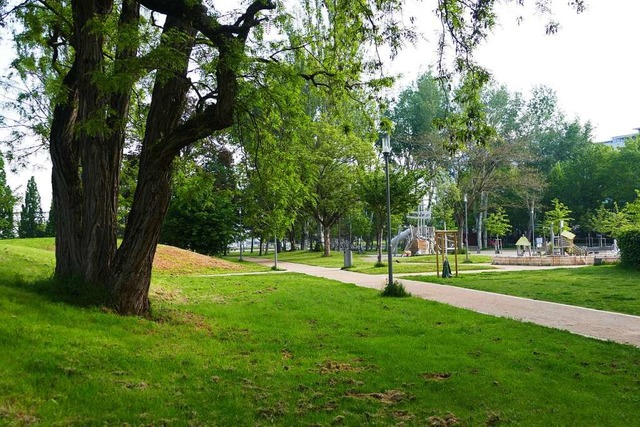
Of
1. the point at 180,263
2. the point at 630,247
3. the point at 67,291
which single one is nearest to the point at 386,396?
the point at 67,291

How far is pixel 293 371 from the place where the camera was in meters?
6.06

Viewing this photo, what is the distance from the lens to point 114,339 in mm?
6688

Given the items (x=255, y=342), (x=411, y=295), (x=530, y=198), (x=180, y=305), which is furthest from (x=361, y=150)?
(x=255, y=342)

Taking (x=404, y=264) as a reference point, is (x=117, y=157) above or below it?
above

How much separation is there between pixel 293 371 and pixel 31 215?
49748 millimetres

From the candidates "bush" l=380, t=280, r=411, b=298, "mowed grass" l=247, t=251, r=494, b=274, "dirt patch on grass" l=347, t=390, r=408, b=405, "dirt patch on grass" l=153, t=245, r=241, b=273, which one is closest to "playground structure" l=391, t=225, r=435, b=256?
"mowed grass" l=247, t=251, r=494, b=274

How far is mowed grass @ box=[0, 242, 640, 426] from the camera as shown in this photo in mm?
4539

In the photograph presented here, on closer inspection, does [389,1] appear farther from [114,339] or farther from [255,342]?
[114,339]

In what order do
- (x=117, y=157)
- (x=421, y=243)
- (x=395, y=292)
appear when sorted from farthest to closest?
(x=421, y=243), (x=395, y=292), (x=117, y=157)

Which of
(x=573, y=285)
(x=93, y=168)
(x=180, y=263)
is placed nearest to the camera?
(x=93, y=168)

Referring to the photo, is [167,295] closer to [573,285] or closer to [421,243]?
[573,285]

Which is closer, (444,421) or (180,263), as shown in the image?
(444,421)

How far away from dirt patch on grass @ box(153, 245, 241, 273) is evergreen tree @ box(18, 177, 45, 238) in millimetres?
23406

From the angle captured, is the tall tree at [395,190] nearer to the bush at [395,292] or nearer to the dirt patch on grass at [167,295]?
the bush at [395,292]
